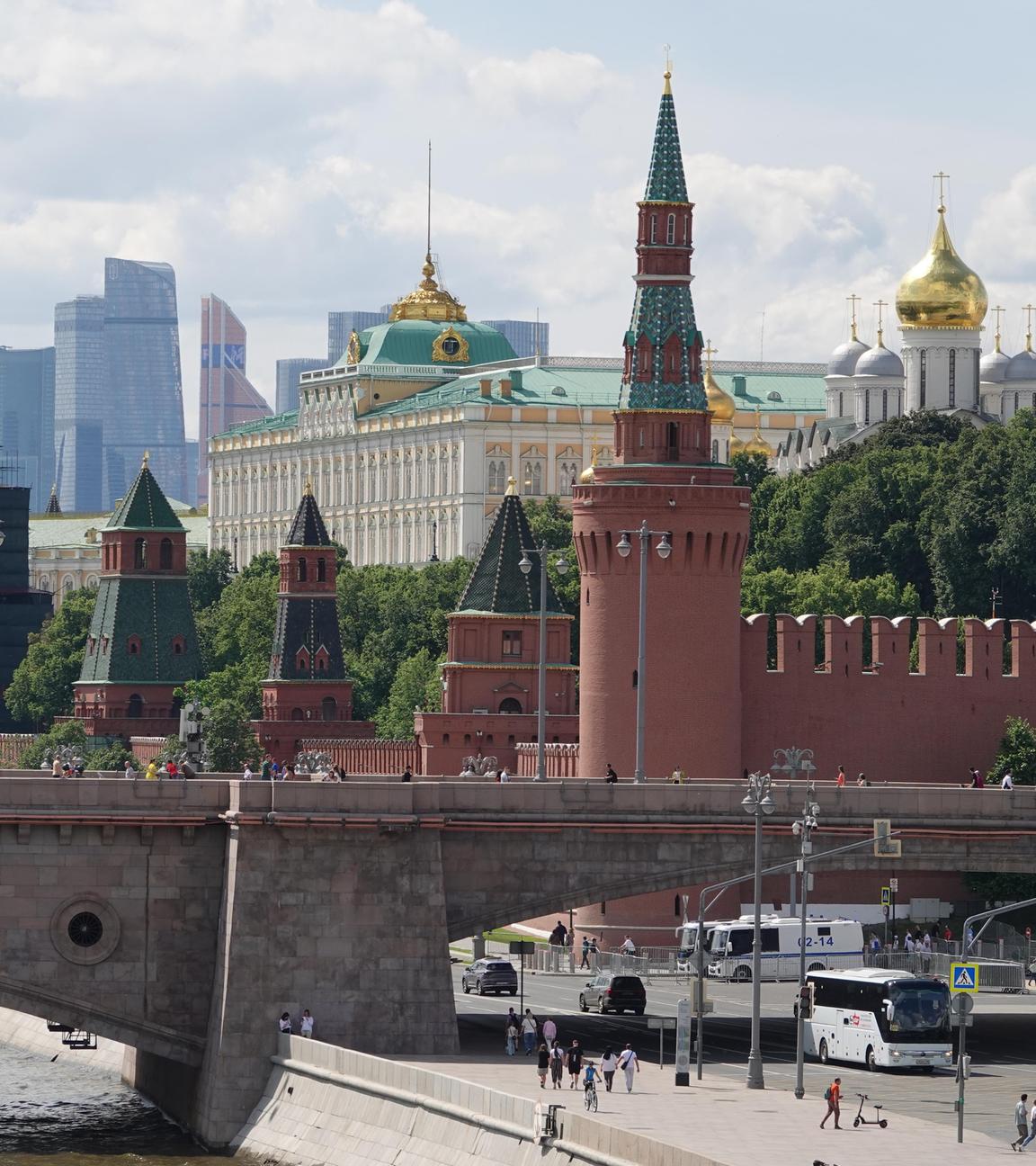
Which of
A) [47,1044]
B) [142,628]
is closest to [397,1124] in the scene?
[47,1044]

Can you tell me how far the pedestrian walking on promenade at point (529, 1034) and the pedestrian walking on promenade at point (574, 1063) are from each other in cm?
555

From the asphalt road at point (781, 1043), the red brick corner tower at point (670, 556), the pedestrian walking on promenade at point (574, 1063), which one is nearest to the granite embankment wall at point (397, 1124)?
the pedestrian walking on promenade at point (574, 1063)

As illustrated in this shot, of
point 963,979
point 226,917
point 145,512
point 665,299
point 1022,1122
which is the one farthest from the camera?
point 145,512

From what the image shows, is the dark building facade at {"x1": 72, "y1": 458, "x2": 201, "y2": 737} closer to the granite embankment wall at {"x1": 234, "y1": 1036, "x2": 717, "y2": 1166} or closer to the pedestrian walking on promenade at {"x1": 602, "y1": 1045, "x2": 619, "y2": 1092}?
the granite embankment wall at {"x1": 234, "y1": 1036, "x2": 717, "y2": 1166}

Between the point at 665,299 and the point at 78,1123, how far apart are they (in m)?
34.8

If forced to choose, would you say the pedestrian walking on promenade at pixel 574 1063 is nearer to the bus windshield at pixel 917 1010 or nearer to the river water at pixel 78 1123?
the river water at pixel 78 1123

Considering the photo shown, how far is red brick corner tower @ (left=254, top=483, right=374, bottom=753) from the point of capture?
167125mm

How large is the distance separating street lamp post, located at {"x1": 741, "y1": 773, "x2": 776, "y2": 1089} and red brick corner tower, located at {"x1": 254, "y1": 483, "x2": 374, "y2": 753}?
8649cm

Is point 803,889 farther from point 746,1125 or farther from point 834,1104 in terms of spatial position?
point 746,1125

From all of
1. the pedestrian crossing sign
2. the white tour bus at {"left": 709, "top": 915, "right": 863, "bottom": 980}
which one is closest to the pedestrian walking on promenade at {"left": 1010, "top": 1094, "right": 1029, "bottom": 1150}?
the pedestrian crossing sign

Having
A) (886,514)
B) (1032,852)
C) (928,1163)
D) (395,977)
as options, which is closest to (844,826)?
(1032,852)

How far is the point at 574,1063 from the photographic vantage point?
240 ft

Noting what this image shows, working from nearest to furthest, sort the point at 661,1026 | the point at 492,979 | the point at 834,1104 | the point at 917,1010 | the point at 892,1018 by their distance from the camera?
the point at 834,1104
the point at 661,1026
the point at 892,1018
the point at 917,1010
the point at 492,979

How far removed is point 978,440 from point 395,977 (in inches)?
3777
